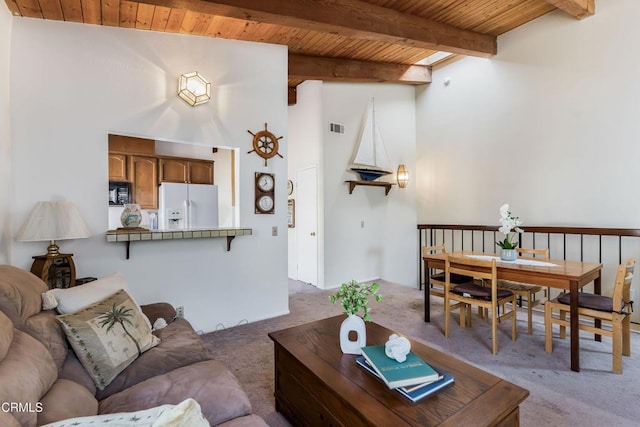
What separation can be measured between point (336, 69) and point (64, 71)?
3212 millimetres

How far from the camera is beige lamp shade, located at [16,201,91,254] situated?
6.73ft

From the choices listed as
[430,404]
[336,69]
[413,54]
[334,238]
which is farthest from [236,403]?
[413,54]

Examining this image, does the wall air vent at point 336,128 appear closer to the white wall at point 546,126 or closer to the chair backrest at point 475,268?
the white wall at point 546,126

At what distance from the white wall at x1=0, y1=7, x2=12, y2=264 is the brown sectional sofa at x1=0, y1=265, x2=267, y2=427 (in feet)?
3.08

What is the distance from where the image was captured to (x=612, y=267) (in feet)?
10.9

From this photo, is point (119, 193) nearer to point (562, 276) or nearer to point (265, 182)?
point (265, 182)

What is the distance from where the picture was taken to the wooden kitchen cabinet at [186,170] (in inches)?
191

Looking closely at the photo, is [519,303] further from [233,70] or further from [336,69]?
[233,70]

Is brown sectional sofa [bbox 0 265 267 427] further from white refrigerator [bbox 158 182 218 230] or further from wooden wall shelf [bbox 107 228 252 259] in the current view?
white refrigerator [bbox 158 182 218 230]

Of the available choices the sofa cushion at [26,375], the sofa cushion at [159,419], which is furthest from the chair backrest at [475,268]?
the sofa cushion at [26,375]

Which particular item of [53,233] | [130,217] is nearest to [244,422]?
[53,233]

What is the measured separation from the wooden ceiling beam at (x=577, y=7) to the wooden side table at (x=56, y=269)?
5047 mm

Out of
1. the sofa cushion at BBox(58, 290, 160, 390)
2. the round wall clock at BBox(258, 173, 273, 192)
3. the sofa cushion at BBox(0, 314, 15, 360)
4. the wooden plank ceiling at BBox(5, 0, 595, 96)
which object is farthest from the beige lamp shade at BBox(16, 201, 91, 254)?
the round wall clock at BBox(258, 173, 273, 192)

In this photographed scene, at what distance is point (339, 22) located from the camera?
2998 millimetres
